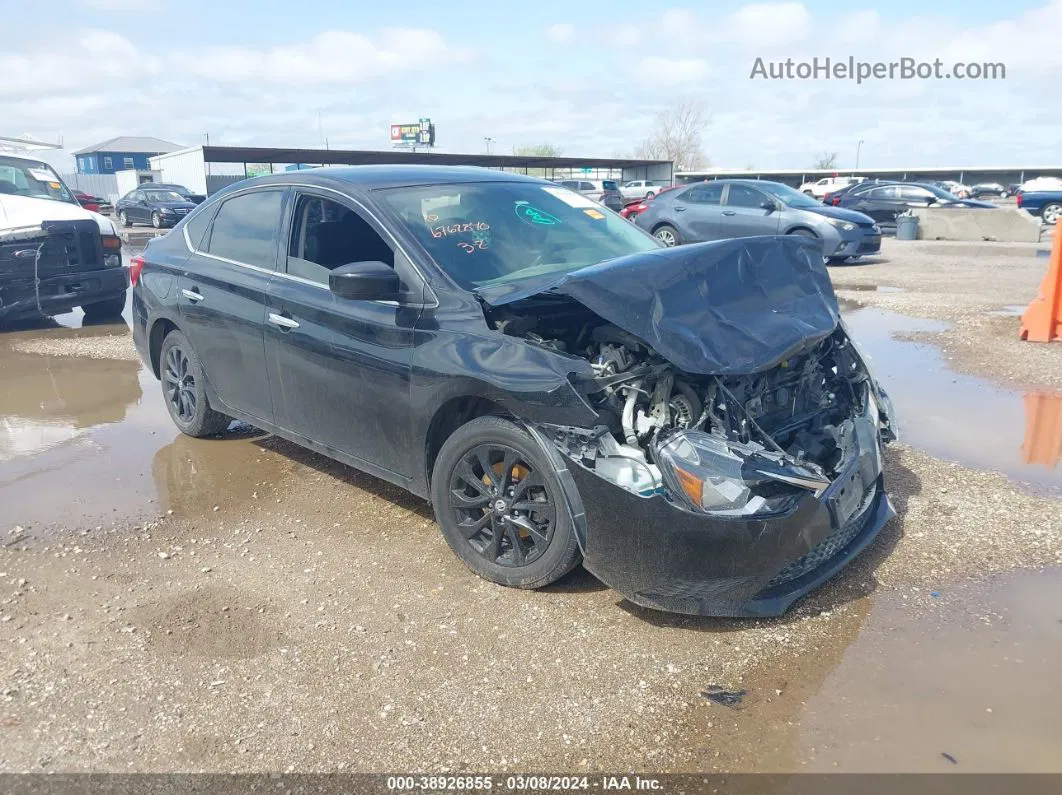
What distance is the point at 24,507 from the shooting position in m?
4.76

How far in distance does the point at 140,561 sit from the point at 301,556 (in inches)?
30.5

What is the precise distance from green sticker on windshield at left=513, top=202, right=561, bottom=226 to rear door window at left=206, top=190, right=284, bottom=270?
4.44 feet

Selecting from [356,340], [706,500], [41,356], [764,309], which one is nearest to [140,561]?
[356,340]

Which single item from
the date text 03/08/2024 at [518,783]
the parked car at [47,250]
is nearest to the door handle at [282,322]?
the date text 03/08/2024 at [518,783]

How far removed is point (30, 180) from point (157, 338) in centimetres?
607

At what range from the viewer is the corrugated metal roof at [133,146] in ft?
252

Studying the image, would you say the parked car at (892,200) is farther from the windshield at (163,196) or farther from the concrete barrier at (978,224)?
the windshield at (163,196)

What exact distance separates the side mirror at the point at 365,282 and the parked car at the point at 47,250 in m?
7.25

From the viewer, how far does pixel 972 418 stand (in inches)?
240

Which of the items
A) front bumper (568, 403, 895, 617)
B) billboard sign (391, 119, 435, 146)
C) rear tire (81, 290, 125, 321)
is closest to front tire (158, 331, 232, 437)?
front bumper (568, 403, 895, 617)

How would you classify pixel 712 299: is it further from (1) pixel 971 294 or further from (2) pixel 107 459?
(1) pixel 971 294

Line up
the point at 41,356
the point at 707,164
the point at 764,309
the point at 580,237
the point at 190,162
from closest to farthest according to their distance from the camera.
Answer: the point at 764,309 → the point at 580,237 → the point at 41,356 → the point at 190,162 → the point at 707,164

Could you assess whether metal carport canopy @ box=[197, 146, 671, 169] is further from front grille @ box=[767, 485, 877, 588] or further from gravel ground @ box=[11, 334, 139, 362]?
front grille @ box=[767, 485, 877, 588]

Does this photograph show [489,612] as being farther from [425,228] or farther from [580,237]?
[580,237]
